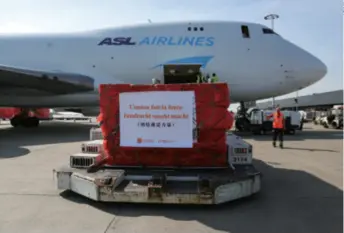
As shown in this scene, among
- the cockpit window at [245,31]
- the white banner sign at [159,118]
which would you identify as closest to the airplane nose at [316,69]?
the cockpit window at [245,31]

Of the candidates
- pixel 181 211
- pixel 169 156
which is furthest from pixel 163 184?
pixel 169 156

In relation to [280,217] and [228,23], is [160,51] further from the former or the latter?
[280,217]

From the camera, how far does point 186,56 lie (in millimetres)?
16141

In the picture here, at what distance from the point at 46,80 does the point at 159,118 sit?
1164cm

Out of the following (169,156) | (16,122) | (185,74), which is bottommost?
(169,156)

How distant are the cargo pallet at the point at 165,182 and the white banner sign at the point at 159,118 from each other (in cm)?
49

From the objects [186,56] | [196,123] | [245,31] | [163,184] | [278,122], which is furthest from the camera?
[245,31]

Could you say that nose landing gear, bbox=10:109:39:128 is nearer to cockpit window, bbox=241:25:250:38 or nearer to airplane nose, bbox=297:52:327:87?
cockpit window, bbox=241:25:250:38

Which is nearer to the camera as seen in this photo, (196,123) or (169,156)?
(196,123)

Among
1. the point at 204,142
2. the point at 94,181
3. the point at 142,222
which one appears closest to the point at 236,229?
the point at 142,222

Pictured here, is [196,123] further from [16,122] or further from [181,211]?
[16,122]

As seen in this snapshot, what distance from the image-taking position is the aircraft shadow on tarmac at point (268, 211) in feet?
13.7

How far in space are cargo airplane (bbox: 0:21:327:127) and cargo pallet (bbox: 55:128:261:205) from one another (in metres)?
10.2

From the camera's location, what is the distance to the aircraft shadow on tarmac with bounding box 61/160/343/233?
13.7 ft
